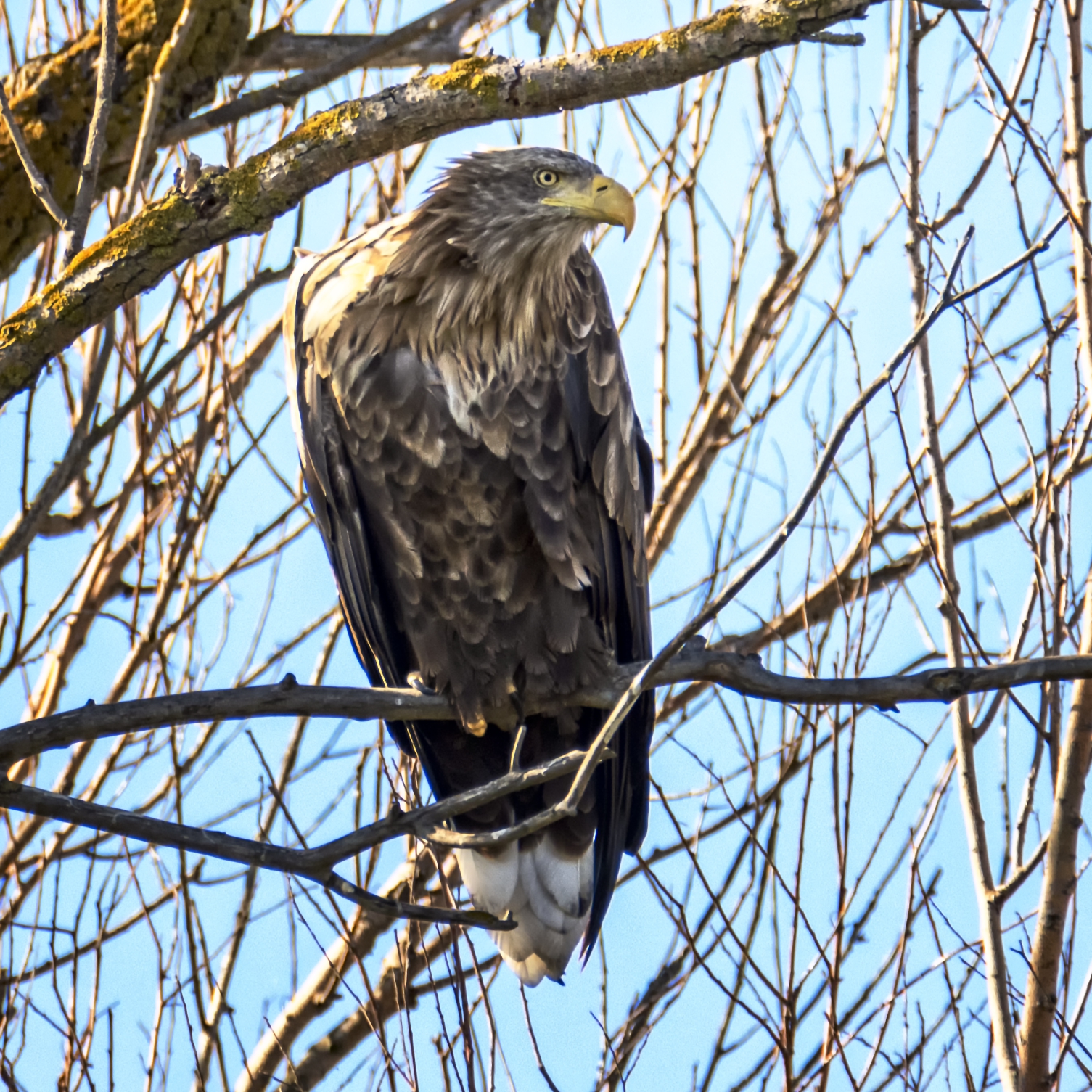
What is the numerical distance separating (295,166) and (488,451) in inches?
38.5

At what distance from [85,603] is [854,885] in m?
2.55

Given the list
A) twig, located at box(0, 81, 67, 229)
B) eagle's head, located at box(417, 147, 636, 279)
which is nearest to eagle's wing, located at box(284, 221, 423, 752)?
eagle's head, located at box(417, 147, 636, 279)

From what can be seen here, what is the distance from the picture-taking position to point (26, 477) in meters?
3.06

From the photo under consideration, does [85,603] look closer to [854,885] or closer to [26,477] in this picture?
[26,477]

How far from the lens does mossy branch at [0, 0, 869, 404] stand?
91.7 inches

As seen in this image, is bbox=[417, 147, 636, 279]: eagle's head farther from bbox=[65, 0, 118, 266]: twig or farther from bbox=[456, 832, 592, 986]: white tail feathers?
bbox=[456, 832, 592, 986]: white tail feathers

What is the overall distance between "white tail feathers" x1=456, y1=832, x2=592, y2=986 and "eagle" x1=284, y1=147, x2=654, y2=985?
0.17 m

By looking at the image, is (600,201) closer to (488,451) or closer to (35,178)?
(488,451)

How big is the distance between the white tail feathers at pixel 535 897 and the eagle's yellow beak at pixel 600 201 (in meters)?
1.79

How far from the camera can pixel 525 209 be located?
10.8 ft

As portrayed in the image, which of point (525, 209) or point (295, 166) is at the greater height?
point (525, 209)

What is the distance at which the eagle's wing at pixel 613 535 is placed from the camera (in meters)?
3.34

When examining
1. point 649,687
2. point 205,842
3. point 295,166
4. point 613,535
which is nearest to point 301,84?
point 295,166

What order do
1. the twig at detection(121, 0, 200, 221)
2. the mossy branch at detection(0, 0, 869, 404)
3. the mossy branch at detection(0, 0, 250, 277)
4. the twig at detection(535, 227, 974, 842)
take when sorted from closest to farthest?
the twig at detection(535, 227, 974, 842)
the mossy branch at detection(0, 0, 869, 404)
the twig at detection(121, 0, 200, 221)
the mossy branch at detection(0, 0, 250, 277)
